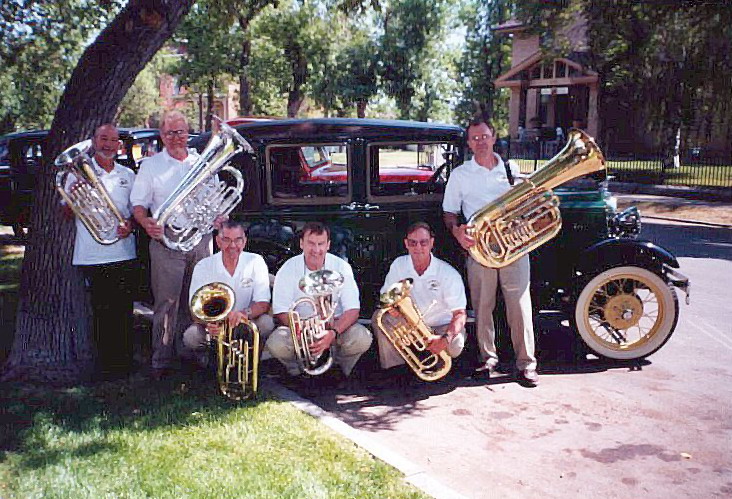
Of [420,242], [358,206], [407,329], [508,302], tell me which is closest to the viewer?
[407,329]

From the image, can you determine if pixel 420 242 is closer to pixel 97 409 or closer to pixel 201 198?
pixel 201 198

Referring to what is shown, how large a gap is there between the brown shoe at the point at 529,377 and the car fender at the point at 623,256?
0.90 meters

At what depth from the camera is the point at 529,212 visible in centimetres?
464

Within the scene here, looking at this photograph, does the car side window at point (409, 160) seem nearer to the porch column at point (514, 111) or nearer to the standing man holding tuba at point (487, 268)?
the standing man holding tuba at point (487, 268)

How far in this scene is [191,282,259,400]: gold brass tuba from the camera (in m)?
4.36

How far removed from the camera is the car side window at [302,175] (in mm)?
5199

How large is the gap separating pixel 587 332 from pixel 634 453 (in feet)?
4.94

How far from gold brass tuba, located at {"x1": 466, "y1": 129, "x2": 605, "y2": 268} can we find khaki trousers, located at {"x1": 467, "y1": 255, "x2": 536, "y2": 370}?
0.25 metres

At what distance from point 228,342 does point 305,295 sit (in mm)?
587

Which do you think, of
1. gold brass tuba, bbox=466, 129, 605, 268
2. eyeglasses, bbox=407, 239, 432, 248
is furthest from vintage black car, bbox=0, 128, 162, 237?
gold brass tuba, bbox=466, 129, 605, 268

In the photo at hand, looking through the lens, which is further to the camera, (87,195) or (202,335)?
(202,335)

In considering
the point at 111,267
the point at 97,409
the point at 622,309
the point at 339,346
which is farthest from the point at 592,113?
the point at 97,409

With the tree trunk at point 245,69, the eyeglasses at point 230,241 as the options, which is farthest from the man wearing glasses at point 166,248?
the tree trunk at point 245,69

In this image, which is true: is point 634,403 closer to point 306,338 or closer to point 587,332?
point 587,332
